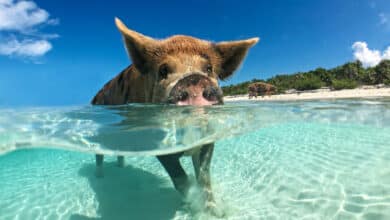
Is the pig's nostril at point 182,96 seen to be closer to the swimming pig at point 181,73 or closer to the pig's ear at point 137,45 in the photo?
the swimming pig at point 181,73

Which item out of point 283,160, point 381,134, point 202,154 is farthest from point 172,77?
point 381,134

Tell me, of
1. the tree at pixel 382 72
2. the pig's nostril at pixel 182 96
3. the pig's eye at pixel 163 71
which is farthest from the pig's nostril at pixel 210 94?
the tree at pixel 382 72

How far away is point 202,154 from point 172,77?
1.23 metres

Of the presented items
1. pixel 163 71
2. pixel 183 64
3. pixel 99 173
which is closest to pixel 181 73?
pixel 183 64

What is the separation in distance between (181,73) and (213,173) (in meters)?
3.47

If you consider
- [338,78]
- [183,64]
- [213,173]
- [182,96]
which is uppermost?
[338,78]

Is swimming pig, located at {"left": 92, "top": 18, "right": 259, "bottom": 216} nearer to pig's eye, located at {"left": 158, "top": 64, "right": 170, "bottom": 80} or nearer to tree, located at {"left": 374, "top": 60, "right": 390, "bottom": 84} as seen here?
pig's eye, located at {"left": 158, "top": 64, "right": 170, "bottom": 80}

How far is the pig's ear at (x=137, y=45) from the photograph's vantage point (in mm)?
4254

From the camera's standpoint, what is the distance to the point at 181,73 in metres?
3.99

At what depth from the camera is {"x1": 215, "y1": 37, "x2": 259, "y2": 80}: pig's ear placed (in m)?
4.84

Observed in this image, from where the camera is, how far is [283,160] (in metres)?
7.20

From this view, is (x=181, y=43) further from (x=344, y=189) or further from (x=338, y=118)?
(x=338, y=118)

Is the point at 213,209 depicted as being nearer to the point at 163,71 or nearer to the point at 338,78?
the point at 163,71

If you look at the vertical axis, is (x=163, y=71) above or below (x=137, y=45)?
below
